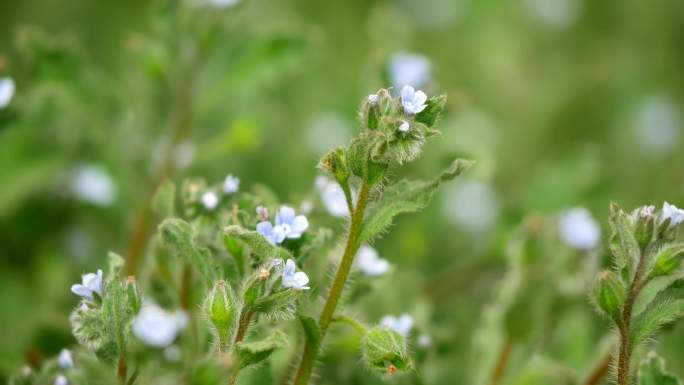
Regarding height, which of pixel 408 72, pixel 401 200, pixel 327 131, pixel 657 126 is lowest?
pixel 401 200

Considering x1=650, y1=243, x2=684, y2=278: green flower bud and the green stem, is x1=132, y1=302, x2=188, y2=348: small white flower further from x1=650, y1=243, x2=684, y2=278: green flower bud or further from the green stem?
x1=650, y1=243, x2=684, y2=278: green flower bud

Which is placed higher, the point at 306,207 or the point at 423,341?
the point at 306,207

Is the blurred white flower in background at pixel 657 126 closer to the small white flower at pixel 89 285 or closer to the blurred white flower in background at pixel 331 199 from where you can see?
the blurred white flower in background at pixel 331 199

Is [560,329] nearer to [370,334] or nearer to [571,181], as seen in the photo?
[571,181]

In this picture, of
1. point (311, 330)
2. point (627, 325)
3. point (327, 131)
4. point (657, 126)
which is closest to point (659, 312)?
point (627, 325)

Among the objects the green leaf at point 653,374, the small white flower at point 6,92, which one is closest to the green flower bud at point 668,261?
the green leaf at point 653,374

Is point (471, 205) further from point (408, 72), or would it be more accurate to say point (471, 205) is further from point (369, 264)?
point (369, 264)

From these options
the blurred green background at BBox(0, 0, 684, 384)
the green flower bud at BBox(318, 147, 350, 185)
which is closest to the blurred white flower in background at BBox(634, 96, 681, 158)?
the blurred green background at BBox(0, 0, 684, 384)
